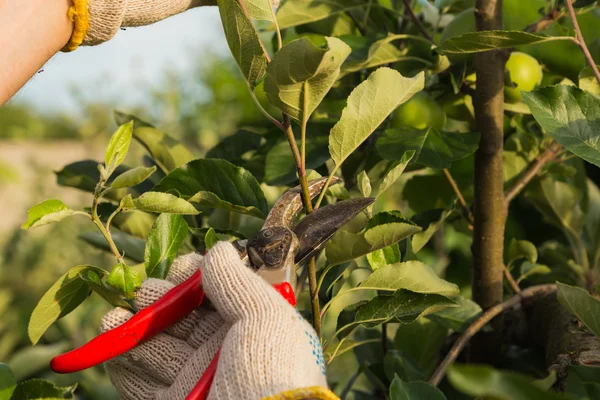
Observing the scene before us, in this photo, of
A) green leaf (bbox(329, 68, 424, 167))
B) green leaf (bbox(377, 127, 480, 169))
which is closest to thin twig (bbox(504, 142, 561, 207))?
green leaf (bbox(377, 127, 480, 169))

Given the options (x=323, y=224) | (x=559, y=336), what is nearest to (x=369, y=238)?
(x=323, y=224)

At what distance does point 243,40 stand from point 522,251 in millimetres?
644

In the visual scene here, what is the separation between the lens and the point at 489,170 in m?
1.00

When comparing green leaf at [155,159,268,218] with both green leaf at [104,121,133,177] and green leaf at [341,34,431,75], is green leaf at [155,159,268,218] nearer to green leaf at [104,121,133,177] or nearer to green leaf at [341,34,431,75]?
green leaf at [104,121,133,177]

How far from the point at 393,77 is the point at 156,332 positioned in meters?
0.37

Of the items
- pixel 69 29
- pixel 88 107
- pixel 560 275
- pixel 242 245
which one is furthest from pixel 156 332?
pixel 88 107

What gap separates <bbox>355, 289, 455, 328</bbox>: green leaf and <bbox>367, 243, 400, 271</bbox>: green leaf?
0.08 m

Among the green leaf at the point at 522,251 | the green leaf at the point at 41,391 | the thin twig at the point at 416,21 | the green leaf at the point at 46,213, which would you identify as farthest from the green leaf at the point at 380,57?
the green leaf at the point at 41,391

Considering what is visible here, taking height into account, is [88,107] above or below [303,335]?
below

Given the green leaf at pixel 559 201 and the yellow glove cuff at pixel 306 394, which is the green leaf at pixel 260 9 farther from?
the green leaf at pixel 559 201

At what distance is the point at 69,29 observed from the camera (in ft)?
2.67

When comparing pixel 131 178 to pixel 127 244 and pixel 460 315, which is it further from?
pixel 460 315

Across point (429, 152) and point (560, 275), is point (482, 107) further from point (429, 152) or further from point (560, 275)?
point (560, 275)

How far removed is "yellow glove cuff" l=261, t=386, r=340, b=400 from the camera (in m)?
0.58
